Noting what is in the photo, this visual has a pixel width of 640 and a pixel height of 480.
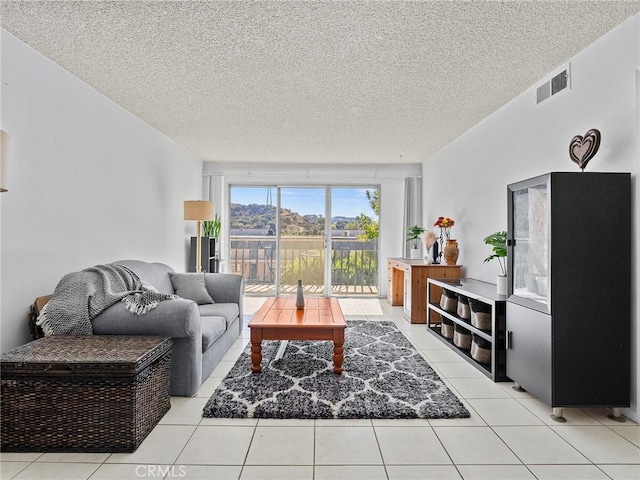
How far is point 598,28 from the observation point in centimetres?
249

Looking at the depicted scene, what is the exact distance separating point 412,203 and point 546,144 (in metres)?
3.68

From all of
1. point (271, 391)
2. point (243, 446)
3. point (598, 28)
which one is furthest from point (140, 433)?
point (598, 28)

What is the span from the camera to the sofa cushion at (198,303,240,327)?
3643 millimetres

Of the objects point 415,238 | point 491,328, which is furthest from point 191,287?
point 415,238

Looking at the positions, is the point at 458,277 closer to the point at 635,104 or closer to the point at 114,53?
the point at 635,104

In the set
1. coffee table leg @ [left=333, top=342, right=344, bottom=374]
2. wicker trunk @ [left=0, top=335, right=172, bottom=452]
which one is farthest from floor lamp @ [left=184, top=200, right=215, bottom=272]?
wicker trunk @ [left=0, top=335, right=172, bottom=452]

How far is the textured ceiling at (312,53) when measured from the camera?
2.30 m

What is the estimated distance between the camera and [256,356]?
3.11m

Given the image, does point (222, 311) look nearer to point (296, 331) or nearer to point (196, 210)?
point (296, 331)

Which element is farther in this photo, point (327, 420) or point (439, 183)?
point (439, 183)

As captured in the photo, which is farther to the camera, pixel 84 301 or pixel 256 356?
pixel 256 356

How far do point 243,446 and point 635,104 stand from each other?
3060mm

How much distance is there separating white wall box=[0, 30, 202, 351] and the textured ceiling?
0.63 ft

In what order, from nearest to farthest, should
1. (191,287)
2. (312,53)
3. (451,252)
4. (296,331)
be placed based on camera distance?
(312,53), (296,331), (191,287), (451,252)
